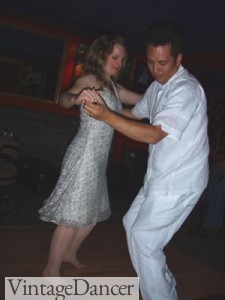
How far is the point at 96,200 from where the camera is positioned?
269 centimetres

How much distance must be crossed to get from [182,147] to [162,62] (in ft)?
1.69

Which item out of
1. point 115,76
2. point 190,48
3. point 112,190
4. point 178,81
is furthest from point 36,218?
point 190,48

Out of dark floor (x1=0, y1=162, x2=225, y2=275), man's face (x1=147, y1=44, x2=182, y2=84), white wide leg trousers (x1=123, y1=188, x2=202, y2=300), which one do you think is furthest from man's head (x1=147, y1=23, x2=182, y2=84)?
dark floor (x1=0, y1=162, x2=225, y2=275)

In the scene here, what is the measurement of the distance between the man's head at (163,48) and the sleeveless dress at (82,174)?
0.65 m

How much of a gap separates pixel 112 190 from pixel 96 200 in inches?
103

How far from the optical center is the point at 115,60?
8.16ft

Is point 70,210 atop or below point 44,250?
atop

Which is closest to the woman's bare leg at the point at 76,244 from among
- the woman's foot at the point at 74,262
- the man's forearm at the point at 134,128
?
the woman's foot at the point at 74,262

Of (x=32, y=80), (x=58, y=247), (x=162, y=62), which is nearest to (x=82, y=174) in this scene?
(x=58, y=247)

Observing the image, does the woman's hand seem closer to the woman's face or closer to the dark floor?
the woman's face

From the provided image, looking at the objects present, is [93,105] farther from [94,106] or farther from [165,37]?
[165,37]

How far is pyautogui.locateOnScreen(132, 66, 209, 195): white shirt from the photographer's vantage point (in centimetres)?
188

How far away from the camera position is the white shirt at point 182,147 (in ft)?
6.16

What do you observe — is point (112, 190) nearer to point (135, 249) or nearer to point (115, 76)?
point (115, 76)
